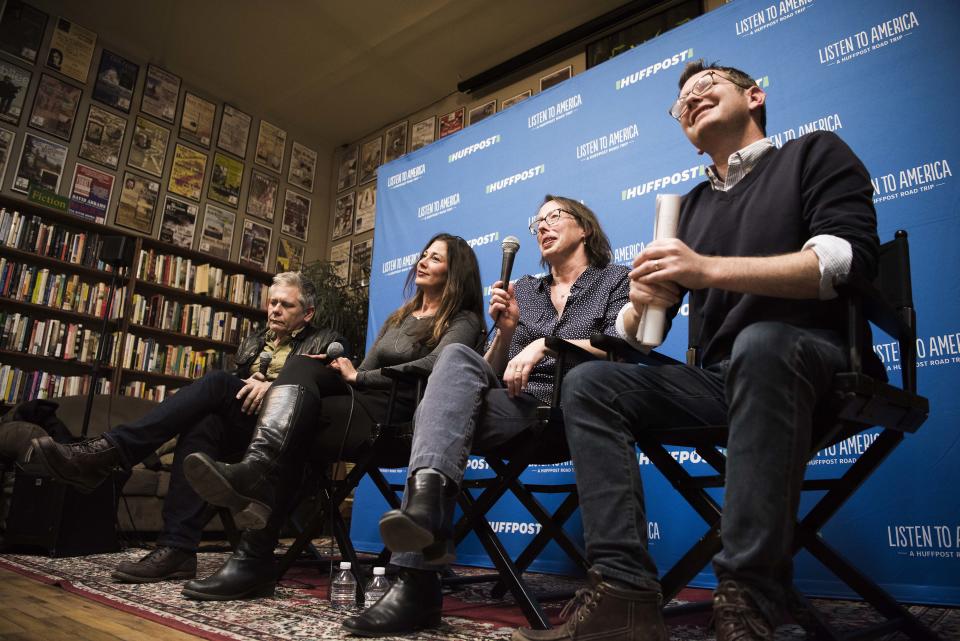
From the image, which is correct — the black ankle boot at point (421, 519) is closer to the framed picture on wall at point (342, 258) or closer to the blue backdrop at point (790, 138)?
the blue backdrop at point (790, 138)

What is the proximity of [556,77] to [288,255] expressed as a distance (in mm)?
3092

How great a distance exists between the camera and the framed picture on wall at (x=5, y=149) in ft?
15.0

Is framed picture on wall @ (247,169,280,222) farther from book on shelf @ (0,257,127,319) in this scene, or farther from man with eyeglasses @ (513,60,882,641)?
man with eyeglasses @ (513,60,882,641)

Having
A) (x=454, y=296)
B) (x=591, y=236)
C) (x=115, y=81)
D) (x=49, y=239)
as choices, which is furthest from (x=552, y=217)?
(x=115, y=81)

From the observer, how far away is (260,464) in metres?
1.61

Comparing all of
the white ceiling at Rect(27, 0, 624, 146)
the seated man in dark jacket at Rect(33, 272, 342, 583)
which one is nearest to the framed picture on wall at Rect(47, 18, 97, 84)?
the white ceiling at Rect(27, 0, 624, 146)

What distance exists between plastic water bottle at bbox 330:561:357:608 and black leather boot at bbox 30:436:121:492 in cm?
74

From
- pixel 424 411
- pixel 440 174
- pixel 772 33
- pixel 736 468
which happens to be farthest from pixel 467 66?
pixel 736 468

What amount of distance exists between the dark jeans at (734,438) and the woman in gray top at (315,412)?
71 cm

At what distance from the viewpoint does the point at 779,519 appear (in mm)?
938

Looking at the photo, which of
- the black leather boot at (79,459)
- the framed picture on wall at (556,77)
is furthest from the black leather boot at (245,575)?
the framed picture on wall at (556,77)

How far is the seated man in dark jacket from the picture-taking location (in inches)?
70.6

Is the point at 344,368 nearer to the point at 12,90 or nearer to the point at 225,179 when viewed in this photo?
the point at 12,90

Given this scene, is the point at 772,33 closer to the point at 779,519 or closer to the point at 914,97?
the point at 914,97
